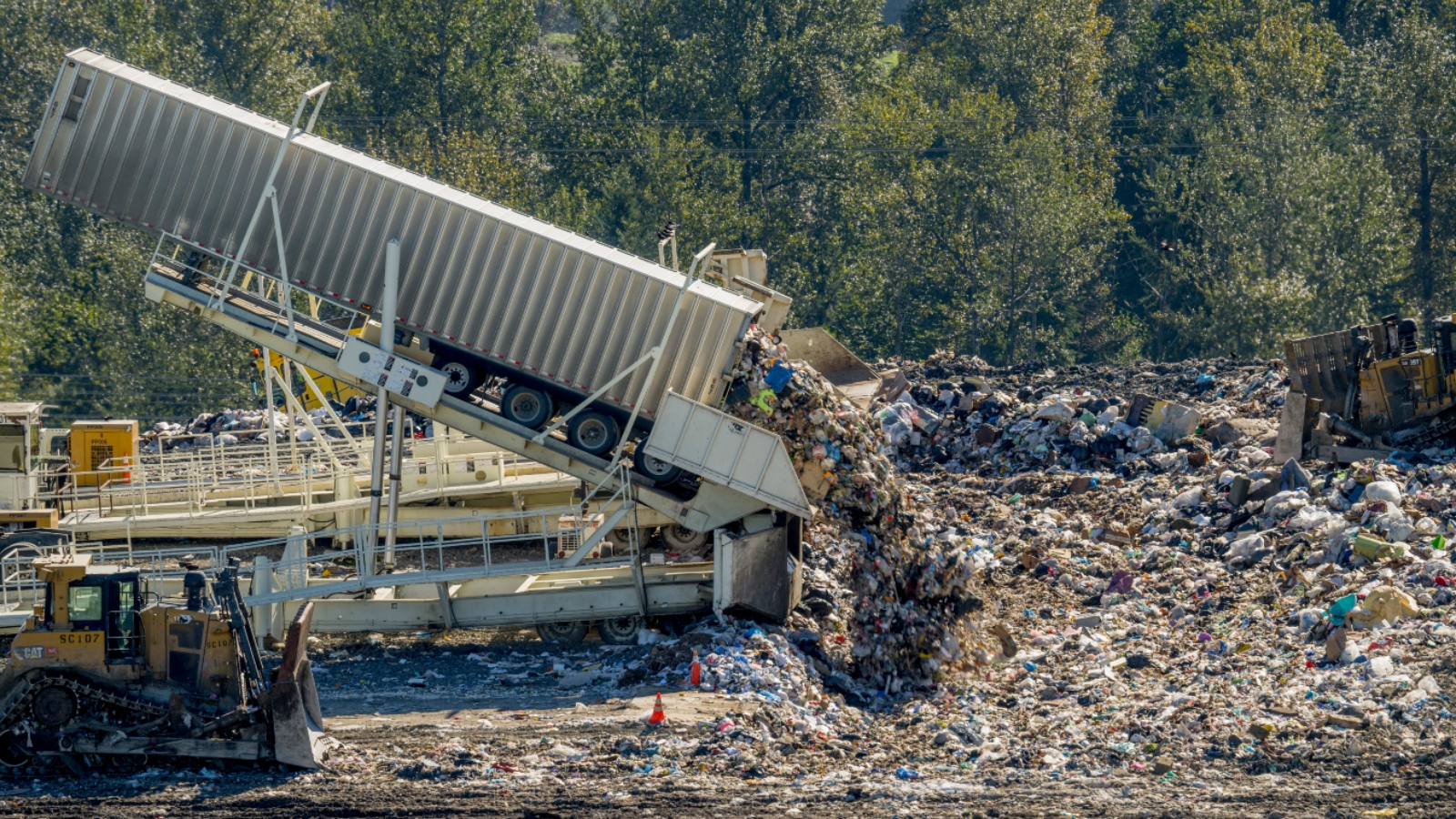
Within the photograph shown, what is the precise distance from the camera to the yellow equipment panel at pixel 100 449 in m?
19.6

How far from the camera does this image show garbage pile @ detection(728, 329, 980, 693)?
15.6 meters

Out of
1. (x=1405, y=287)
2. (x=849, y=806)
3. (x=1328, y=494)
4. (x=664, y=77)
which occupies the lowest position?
(x=849, y=806)

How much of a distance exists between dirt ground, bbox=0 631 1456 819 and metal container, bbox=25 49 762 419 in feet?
13.2

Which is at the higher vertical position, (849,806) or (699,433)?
(699,433)

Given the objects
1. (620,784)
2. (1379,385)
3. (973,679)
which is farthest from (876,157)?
(620,784)

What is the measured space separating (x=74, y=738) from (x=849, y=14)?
38.5 metres

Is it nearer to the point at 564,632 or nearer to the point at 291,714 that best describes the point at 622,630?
the point at 564,632

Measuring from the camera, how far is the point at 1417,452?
1962 cm

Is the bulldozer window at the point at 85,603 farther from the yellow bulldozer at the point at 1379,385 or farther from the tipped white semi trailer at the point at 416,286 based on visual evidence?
the yellow bulldozer at the point at 1379,385

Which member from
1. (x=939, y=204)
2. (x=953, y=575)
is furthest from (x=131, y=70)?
(x=939, y=204)

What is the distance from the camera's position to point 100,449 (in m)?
19.8

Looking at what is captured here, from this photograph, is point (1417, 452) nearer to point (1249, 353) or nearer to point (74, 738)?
point (74, 738)

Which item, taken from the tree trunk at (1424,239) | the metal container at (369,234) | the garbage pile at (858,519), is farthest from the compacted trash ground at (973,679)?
the tree trunk at (1424,239)

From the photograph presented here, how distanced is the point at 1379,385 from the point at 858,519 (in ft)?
27.6
